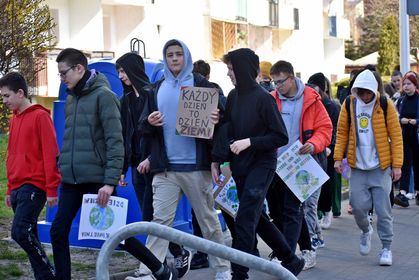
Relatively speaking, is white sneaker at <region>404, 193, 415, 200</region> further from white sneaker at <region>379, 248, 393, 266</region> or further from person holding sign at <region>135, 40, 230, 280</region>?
person holding sign at <region>135, 40, 230, 280</region>

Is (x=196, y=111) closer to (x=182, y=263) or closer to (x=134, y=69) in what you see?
(x=134, y=69)

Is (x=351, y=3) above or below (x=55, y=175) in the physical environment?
above

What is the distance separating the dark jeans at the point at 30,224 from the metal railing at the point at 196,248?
3270 mm

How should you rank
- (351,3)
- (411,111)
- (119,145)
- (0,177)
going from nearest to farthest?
(119,145)
(411,111)
(0,177)
(351,3)

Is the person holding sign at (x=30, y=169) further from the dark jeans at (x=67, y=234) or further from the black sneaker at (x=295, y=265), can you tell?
the black sneaker at (x=295, y=265)

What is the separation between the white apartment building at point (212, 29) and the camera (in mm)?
35469

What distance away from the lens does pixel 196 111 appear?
8.45m

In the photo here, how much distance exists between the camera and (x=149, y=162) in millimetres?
8742

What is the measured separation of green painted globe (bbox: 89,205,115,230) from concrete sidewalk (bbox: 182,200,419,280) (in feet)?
5.00

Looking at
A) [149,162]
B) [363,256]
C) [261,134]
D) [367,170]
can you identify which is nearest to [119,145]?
[149,162]

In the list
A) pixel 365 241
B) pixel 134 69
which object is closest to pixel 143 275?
pixel 134 69

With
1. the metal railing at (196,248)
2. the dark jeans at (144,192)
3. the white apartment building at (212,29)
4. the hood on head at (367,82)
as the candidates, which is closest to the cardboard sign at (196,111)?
the dark jeans at (144,192)

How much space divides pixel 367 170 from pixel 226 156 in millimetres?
2099

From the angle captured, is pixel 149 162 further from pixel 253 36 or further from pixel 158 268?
pixel 253 36
